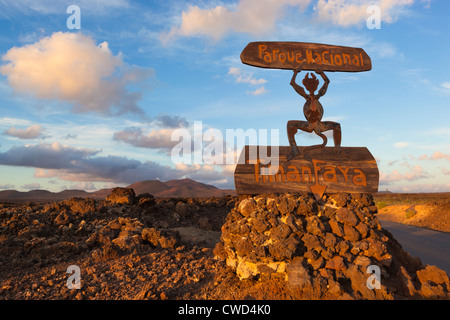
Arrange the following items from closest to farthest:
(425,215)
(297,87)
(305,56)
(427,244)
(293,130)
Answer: (293,130) < (297,87) < (305,56) < (427,244) < (425,215)

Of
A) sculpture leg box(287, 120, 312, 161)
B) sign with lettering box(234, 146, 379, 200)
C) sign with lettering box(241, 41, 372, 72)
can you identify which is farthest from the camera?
sign with lettering box(241, 41, 372, 72)

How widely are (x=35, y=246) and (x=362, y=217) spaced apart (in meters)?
7.66

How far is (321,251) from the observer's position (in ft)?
16.5

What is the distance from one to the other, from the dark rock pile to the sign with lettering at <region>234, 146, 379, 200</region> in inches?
7.7

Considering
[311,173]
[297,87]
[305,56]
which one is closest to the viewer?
[311,173]

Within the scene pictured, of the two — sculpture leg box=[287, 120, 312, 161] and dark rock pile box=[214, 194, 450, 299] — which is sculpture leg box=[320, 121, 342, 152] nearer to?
→ sculpture leg box=[287, 120, 312, 161]

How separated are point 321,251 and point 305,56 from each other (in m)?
3.68

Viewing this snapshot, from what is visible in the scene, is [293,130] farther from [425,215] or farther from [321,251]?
[425,215]

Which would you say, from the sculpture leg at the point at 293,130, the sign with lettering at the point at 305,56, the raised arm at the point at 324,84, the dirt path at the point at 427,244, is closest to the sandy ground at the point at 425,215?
the dirt path at the point at 427,244

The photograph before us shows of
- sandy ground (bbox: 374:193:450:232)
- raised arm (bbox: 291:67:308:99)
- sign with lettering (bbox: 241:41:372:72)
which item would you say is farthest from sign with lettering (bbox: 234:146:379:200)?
sandy ground (bbox: 374:193:450:232)

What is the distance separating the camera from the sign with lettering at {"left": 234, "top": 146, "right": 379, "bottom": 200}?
5.76m

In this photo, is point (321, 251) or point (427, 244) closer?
point (321, 251)

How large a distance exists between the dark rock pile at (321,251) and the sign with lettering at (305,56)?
8.31 feet

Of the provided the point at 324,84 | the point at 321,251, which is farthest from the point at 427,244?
the point at 321,251
